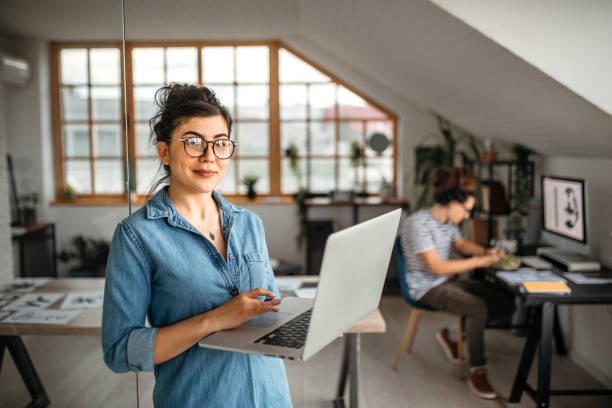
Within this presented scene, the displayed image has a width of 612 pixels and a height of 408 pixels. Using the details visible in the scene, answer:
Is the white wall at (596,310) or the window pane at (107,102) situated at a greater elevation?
the window pane at (107,102)

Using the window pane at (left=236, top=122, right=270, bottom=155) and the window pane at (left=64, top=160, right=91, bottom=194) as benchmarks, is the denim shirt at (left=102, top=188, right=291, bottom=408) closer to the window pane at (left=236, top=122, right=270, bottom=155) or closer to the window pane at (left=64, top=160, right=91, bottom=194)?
the window pane at (left=64, top=160, right=91, bottom=194)

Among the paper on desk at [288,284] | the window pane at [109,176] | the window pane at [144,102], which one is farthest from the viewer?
Answer: the paper on desk at [288,284]

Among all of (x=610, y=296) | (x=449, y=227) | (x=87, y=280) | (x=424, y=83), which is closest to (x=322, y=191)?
(x=424, y=83)

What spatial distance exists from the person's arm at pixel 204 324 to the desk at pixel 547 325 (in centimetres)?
210

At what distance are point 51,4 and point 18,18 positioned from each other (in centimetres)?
11

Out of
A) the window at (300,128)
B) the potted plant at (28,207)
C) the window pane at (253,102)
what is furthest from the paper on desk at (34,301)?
the window pane at (253,102)

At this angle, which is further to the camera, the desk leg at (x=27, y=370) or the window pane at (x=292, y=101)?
the window pane at (x=292, y=101)

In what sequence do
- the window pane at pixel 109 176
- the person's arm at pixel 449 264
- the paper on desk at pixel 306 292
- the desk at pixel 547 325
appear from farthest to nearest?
1. the person's arm at pixel 449 264
2. the desk at pixel 547 325
3. the paper on desk at pixel 306 292
4. the window pane at pixel 109 176

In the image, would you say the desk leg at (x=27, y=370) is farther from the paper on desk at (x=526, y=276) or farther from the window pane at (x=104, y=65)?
the paper on desk at (x=526, y=276)

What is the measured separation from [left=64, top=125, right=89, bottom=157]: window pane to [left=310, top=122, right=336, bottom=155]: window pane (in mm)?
4393

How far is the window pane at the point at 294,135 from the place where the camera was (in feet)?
18.9

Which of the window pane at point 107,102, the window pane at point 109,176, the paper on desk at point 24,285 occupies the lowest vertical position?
the paper on desk at point 24,285

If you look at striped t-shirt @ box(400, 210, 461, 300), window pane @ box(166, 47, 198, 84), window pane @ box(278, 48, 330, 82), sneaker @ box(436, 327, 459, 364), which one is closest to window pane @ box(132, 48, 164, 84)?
window pane @ box(166, 47, 198, 84)

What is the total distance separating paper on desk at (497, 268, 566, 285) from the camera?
2.95 metres
